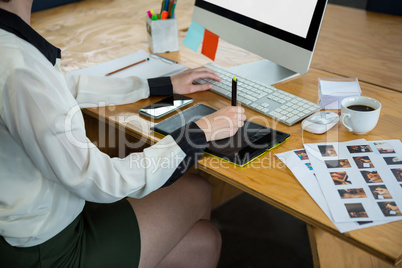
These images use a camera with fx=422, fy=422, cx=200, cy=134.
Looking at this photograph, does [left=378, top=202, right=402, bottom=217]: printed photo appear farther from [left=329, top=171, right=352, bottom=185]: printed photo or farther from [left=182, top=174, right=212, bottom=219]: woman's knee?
[left=182, top=174, right=212, bottom=219]: woman's knee

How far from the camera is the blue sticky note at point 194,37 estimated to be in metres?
1.53

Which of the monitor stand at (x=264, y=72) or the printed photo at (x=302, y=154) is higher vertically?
the monitor stand at (x=264, y=72)

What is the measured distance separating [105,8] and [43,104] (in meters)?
1.44

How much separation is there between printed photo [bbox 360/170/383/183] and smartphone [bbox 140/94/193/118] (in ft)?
1.71

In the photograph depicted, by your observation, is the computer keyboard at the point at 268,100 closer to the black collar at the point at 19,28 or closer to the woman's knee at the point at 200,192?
the woman's knee at the point at 200,192

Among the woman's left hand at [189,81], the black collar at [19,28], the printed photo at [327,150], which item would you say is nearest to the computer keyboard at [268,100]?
the woman's left hand at [189,81]

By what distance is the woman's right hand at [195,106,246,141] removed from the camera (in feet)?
3.27

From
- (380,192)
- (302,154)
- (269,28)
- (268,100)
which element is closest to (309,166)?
(302,154)

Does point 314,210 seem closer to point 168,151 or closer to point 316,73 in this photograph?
point 168,151

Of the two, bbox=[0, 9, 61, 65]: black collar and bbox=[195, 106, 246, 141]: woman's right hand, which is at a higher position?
bbox=[0, 9, 61, 65]: black collar

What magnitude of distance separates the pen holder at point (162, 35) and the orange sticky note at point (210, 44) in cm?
12

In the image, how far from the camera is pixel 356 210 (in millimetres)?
785

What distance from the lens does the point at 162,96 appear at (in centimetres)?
126

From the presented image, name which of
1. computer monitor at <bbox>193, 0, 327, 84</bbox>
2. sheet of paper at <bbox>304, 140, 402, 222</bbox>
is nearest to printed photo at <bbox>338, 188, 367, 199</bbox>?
sheet of paper at <bbox>304, 140, 402, 222</bbox>
